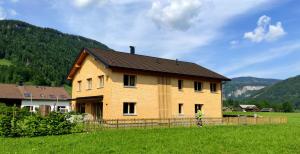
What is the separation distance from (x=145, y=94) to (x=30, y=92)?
3914cm

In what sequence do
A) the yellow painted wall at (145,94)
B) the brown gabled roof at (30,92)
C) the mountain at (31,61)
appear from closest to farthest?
the yellow painted wall at (145,94), the brown gabled roof at (30,92), the mountain at (31,61)

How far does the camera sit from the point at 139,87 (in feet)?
111

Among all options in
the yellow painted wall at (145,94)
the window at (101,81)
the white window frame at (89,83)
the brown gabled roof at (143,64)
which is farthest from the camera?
the white window frame at (89,83)

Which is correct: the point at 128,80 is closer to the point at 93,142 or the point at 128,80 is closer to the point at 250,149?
the point at 93,142

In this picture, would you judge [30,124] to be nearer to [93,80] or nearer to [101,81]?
[101,81]

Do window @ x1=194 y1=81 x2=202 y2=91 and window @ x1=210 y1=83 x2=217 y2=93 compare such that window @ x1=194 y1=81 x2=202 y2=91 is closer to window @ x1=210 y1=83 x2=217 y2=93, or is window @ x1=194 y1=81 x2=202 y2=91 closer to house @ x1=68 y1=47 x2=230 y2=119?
house @ x1=68 y1=47 x2=230 y2=119

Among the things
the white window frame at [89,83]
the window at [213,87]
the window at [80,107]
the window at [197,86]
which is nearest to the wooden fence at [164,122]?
the window at [197,86]

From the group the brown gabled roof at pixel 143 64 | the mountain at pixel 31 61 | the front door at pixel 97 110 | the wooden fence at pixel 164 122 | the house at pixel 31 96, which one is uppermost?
the mountain at pixel 31 61

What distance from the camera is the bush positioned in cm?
2062

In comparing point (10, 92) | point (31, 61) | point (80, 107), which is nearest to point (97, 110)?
point (80, 107)

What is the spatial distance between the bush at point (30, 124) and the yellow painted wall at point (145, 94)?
961 centimetres

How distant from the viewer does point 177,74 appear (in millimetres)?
36688

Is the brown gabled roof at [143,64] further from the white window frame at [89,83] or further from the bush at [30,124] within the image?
the bush at [30,124]

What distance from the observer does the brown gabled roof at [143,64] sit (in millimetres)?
33059
